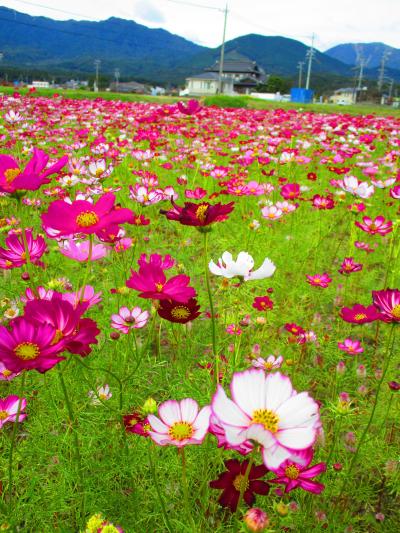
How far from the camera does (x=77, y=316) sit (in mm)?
645

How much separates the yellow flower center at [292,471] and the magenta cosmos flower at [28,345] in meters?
0.43

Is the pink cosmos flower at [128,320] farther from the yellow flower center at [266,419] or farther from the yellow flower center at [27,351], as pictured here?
the yellow flower center at [266,419]

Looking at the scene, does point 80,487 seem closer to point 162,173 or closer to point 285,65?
point 162,173

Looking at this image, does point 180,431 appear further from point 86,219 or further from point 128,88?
point 128,88

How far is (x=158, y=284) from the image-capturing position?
82cm

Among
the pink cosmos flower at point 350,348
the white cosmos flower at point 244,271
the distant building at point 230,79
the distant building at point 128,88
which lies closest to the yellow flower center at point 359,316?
the pink cosmos flower at point 350,348

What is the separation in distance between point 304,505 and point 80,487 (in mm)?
555

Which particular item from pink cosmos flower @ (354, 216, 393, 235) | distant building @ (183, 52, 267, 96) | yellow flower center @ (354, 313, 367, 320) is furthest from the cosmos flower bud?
distant building @ (183, 52, 267, 96)

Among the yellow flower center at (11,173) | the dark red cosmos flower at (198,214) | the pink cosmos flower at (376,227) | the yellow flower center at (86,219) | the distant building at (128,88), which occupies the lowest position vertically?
the pink cosmos flower at (376,227)

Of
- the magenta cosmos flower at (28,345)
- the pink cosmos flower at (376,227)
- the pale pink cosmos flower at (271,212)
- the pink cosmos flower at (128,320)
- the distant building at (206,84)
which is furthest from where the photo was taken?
the distant building at (206,84)

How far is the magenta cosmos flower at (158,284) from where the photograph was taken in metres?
0.76

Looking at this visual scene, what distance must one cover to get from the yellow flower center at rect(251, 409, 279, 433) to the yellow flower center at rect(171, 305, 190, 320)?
1.06 ft

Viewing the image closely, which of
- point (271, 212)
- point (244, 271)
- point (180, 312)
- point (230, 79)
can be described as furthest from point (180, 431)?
point (230, 79)

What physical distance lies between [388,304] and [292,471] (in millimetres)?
480
